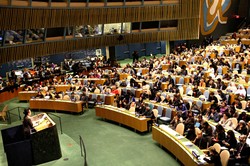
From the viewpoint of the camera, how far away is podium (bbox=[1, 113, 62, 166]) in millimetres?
8327

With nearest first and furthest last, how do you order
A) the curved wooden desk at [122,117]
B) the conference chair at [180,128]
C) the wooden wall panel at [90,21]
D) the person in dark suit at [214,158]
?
the person in dark suit at [214,158]
the conference chair at [180,128]
the curved wooden desk at [122,117]
the wooden wall panel at [90,21]

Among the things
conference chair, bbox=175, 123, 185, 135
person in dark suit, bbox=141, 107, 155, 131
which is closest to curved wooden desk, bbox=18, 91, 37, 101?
person in dark suit, bbox=141, 107, 155, 131

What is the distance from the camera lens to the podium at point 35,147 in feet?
27.3

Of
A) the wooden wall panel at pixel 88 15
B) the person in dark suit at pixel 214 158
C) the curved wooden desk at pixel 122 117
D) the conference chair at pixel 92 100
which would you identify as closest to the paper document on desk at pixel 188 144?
the person in dark suit at pixel 214 158

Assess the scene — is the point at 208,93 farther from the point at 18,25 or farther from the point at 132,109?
the point at 18,25

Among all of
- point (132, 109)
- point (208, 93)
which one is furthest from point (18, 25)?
point (208, 93)

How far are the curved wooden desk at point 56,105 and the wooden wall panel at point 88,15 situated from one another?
421cm

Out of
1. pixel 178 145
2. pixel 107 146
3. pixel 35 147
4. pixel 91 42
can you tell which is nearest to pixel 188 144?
pixel 178 145

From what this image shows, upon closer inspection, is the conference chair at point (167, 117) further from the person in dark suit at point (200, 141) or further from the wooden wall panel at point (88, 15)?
the wooden wall panel at point (88, 15)

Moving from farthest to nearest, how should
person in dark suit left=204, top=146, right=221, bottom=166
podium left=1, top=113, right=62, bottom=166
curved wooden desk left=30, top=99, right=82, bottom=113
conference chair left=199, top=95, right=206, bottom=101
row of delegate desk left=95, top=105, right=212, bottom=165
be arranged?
curved wooden desk left=30, top=99, right=82, bottom=113, conference chair left=199, top=95, right=206, bottom=101, podium left=1, top=113, right=62, bottom=166, row of delegate desk left=95, top=105, right=212, bottom=165, person in dark suit left=204, top=146, right=221, bottom=166

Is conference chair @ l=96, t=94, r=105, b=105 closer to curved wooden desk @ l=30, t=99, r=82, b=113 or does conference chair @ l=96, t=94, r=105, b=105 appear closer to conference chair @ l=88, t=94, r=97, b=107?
conference chair @ l=88, t=94, r=97, b=107

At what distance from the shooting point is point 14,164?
27.5 feet

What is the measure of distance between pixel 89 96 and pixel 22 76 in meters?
7.04

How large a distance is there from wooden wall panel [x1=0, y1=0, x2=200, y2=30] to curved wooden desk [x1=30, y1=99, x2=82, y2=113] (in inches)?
166
